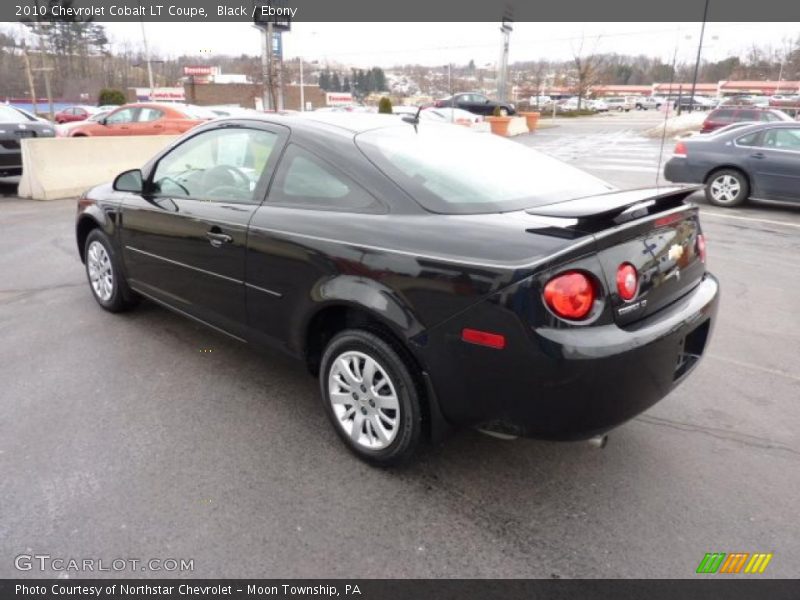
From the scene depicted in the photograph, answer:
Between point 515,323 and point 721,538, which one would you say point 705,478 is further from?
point 515,323

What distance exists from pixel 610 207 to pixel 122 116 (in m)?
15.4

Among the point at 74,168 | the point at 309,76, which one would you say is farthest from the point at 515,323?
the point at 309,76

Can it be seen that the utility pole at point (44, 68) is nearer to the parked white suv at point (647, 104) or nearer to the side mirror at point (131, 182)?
the side mirror at point (131, 182)

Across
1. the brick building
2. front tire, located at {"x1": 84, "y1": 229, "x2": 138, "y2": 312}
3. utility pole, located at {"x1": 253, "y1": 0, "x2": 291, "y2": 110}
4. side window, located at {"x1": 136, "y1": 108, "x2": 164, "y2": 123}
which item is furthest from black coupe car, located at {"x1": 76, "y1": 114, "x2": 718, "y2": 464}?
the brick building

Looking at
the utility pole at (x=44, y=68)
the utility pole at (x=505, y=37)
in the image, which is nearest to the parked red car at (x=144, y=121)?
the utility pole at (x=44, y=68)

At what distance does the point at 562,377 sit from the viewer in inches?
89.0

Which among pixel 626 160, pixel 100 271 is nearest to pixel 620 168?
pixel 626 160

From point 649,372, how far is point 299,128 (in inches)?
83.5

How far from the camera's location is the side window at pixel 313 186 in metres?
2.92

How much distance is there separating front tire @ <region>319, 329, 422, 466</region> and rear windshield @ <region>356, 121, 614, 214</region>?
2.26ft

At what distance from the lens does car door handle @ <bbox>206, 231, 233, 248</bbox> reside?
3.38 metres

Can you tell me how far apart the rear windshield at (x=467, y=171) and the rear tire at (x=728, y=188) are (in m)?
8.07

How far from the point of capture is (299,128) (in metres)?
3.30
